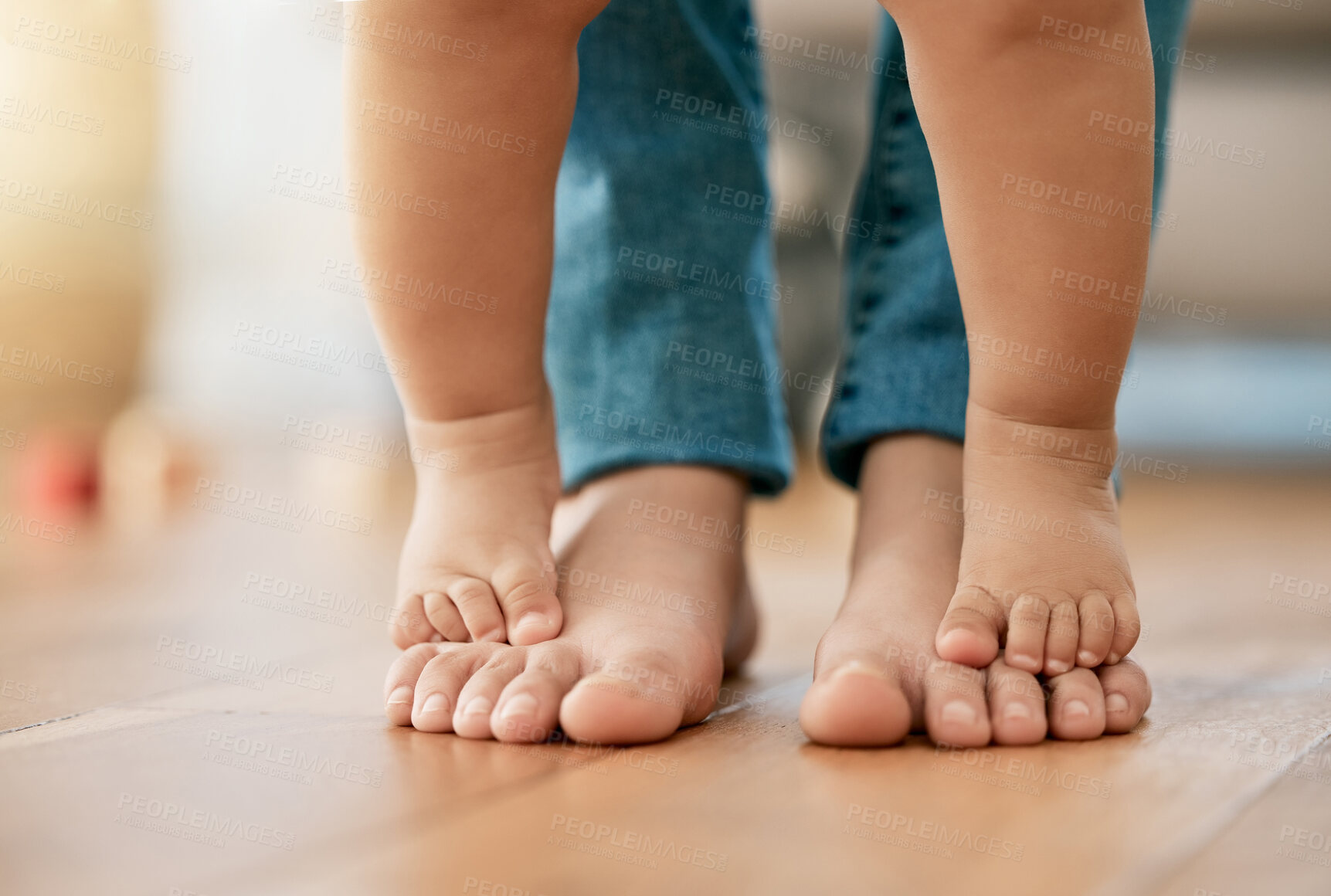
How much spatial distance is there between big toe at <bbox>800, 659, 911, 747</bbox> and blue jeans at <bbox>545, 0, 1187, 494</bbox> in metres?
0.27

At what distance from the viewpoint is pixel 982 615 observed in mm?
601

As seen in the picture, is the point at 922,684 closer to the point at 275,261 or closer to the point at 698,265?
the point at 698,265

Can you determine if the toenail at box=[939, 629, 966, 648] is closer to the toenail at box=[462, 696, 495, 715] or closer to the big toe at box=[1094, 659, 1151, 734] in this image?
the big toe at box=[1094, 659, 1151, 734]

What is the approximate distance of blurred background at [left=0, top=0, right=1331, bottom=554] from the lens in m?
1.71

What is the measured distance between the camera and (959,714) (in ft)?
1.78

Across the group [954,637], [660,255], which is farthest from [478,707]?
[660,255]

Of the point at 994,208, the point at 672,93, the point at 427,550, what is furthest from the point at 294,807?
the point at 672,93

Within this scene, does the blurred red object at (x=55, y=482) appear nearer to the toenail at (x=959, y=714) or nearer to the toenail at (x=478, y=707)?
the toenail at (x=478, y=707)

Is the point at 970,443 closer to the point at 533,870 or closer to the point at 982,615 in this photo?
the point at 982,615

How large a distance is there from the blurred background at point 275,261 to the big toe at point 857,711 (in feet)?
3.57

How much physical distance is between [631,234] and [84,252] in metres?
Answer: 1.60

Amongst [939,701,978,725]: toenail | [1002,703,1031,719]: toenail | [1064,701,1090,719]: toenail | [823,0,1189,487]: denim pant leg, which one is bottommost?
[1064,701,1090,719]: toenail

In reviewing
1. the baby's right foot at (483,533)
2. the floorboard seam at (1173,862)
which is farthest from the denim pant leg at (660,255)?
the floorboard seam at (1173,862)

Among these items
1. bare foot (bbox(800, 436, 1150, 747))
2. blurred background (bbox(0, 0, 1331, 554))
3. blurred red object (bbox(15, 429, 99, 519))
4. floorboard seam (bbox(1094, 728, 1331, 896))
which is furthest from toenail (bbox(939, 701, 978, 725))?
blurred red object (bbox(15, 429, 99, 519))
